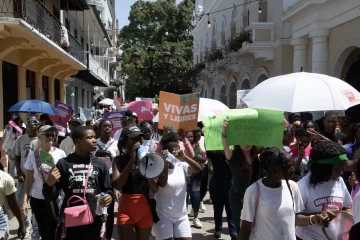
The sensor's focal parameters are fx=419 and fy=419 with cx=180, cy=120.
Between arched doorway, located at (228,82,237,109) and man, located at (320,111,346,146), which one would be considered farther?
arched doorway, located at (228,82,237,109)

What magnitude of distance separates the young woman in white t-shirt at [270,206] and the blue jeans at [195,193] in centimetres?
389

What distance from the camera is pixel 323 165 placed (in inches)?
131

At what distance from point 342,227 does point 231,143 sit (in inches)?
56.4

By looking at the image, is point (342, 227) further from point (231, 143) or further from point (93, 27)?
point (93, 27)

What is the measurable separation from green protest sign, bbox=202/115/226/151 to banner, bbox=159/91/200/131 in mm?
941

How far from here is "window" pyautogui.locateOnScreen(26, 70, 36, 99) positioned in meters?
15.3

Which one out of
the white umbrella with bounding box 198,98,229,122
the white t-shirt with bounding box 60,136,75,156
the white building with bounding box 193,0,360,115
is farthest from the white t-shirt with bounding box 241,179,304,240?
the white building with bounding box 193,0,360,115

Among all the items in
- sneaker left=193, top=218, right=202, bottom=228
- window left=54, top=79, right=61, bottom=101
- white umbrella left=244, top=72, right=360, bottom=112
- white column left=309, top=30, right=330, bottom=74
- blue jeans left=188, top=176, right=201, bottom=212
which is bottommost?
sneaker left=193, top=218, right=202, bottom=228

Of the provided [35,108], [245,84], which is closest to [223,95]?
[245,84]

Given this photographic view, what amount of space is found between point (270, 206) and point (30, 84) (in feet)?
46.8

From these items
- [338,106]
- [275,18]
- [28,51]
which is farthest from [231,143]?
[275,18]

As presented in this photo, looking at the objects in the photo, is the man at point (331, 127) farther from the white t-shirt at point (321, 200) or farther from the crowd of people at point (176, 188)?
the white t-shirt at point (321, 200)

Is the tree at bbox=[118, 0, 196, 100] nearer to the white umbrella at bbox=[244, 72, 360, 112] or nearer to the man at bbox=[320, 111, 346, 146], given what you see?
the man at bbox=[320, 111, 346, 146]

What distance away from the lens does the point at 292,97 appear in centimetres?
498
